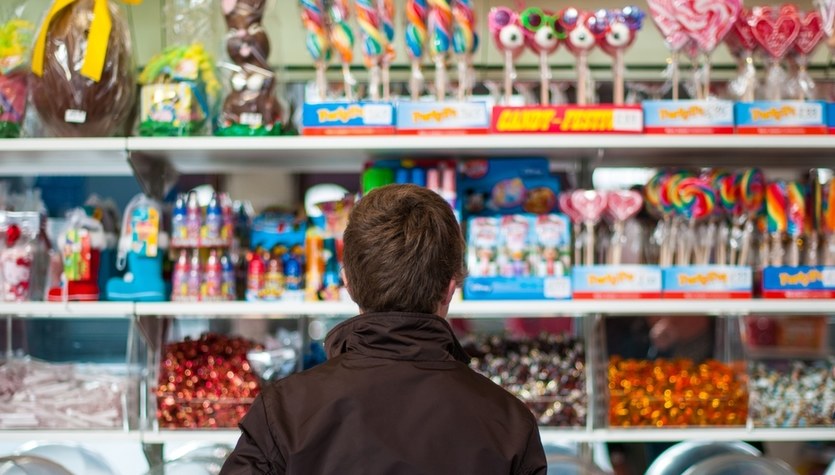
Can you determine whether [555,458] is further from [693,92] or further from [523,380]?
[693,92]

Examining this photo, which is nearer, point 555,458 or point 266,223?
point 555,458

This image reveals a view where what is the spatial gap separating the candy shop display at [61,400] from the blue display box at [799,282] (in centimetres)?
203

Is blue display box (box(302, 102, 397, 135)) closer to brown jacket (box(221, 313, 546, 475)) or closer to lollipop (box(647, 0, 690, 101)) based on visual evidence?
lollipop (box(647, 0, 690, 101))

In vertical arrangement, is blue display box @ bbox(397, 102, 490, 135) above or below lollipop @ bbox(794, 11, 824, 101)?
below

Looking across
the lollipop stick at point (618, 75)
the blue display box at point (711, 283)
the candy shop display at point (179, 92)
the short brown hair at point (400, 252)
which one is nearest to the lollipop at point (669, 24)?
the lollipop stick at point (618, 75)

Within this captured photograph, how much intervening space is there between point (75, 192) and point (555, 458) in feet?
6.45

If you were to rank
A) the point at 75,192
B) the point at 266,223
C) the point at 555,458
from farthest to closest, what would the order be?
the point at 75,192 → the point at 266,223 → the point at 555,458

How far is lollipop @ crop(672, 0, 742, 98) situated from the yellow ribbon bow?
174cm

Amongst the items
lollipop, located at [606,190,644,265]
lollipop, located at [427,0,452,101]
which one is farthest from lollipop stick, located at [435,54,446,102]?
lollipop, located at [606,190,644,265]

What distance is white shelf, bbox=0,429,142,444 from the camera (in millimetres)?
2666

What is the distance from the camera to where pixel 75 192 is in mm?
3201

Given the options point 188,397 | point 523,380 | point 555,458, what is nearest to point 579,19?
point 523,380

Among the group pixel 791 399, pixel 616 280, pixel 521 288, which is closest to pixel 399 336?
pixel 521 288

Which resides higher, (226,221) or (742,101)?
(742,101)
